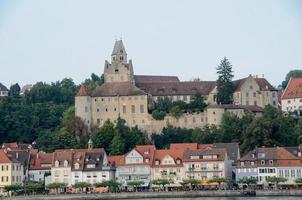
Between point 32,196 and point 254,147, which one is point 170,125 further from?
point 32,196

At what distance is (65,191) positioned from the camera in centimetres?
9869

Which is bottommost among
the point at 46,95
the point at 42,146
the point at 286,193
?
the point at 286,193

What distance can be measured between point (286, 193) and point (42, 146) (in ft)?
129

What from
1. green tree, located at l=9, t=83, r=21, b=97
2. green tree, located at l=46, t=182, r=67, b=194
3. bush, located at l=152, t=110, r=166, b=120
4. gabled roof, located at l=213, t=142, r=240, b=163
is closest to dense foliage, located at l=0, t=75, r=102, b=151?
green tree, located at l=9, t=83, r=21, b=97

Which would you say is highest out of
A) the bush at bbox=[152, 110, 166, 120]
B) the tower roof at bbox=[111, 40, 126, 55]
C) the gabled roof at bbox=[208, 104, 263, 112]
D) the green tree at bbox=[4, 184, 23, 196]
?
the tower roof at bbox=[111, 40, 126, 55]

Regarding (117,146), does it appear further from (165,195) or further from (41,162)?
(165,195)

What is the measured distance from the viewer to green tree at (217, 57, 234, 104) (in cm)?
12061

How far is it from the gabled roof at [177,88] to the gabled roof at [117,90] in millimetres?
2976

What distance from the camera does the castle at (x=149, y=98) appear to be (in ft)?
382

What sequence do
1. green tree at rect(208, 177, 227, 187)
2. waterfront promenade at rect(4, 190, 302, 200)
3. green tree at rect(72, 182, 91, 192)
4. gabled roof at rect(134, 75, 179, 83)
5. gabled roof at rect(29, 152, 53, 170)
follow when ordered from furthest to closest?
gabled roof at rect(134, 75, 179, 83) → gabled roof at rect(29, 152, 53, 170) → green tree at rect(72, 182, 91, 192) → green tree at rect(208, 177, 227, 187) → waterfront promenade at rect(4, 190, 302, 200)

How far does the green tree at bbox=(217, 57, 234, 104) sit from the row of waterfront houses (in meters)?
16.6

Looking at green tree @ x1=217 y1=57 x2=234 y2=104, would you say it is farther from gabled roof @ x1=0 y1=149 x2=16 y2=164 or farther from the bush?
gabled roof @ x1=0 y1=149 x2=16 y2=164

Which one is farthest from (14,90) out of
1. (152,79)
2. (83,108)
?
(83,108)

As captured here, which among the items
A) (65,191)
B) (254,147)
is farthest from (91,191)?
(254,147)
